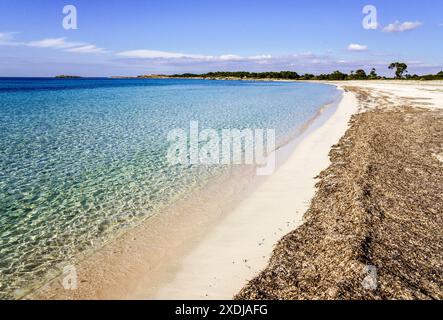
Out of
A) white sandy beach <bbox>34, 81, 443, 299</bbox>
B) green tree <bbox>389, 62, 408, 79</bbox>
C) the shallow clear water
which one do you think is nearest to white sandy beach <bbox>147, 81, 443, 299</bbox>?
white sandy beach <bbox>34, 81, 443, 299</bbox>

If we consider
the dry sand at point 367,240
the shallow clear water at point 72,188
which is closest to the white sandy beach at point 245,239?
the dry sand at point 367,240

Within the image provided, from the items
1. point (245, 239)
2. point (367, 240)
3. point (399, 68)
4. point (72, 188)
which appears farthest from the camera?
point (399, 68)

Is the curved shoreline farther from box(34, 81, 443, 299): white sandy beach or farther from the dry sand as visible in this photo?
the dry sand

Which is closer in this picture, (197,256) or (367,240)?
(367,240)

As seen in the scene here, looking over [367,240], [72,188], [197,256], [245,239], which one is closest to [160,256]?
[197,256]

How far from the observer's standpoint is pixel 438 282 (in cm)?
580

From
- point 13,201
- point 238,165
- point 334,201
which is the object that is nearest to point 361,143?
point 238,165

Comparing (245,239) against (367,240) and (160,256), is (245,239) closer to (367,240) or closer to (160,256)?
(160,256)

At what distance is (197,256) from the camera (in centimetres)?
765

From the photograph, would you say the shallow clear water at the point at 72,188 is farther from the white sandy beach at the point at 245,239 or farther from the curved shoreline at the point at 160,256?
the white sandy beach at the point at 245,239

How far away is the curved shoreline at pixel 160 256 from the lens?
6426 mm

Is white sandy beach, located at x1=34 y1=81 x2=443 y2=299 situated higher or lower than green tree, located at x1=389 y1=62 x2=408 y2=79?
lower

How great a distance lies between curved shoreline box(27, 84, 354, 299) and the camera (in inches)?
253

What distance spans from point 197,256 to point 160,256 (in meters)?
0.85
